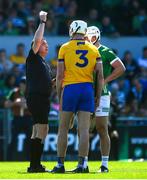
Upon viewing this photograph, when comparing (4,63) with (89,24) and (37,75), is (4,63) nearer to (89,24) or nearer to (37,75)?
(89,24)

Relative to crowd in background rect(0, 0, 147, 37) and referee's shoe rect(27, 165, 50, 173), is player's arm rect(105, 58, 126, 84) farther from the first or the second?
crowd in background rect(0, 0, 147, 37)

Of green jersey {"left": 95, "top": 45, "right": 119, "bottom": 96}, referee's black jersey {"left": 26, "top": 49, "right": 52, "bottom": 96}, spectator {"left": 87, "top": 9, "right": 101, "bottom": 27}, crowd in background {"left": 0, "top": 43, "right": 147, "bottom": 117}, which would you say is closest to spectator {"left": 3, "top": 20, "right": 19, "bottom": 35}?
crowd in background {"left": 0, "top": 43, "right": 147, "bottom": 117}

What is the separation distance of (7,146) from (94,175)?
30.9 ft

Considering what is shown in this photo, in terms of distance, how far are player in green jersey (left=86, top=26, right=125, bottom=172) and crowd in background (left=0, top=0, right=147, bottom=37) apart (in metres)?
11.3

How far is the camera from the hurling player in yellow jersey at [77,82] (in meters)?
13.8

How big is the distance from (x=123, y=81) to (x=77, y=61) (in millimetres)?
12512

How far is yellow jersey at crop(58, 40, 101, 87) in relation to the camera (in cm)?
1379

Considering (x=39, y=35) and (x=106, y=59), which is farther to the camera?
(x=106, y=59)

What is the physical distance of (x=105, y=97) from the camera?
1462 cm

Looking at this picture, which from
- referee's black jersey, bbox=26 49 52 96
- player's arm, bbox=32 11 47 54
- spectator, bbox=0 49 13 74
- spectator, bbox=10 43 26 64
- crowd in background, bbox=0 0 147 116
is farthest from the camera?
spectator, bbox=10 43 26 64

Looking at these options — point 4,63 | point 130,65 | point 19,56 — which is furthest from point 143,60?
point 4,63

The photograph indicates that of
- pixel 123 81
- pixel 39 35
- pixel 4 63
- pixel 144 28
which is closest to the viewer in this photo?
pixel 39 35

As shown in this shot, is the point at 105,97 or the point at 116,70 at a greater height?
the point at 116,70

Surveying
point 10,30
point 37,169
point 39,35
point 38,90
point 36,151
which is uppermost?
point 10,30
